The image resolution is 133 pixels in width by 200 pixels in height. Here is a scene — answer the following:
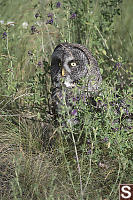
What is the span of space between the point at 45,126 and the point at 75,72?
1.65 feet

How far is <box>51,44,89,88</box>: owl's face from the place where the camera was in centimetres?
246

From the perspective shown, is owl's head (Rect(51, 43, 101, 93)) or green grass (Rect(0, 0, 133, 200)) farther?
owl's head (Rect(51, 43, 101, 93))

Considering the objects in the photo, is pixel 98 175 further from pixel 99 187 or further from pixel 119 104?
pixel 119 104

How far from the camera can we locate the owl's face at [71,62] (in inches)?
96.9

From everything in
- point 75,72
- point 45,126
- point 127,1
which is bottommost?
point 45,126

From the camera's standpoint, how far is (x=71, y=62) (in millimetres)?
2469

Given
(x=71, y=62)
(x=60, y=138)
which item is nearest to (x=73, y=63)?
(x=71, y=62)

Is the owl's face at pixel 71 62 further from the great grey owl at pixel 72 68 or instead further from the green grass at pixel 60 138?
the green grass at pixel 60 138

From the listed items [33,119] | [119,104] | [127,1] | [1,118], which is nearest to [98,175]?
[119,104]

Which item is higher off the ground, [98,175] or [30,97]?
[30,97]

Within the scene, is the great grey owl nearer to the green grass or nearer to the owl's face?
the owl's face

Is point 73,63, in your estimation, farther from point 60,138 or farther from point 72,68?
point 60,138

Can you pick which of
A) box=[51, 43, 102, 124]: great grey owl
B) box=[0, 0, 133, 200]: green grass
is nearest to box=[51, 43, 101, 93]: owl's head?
box=[51, 43, 102, 124]: great grey owl

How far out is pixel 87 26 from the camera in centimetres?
321
